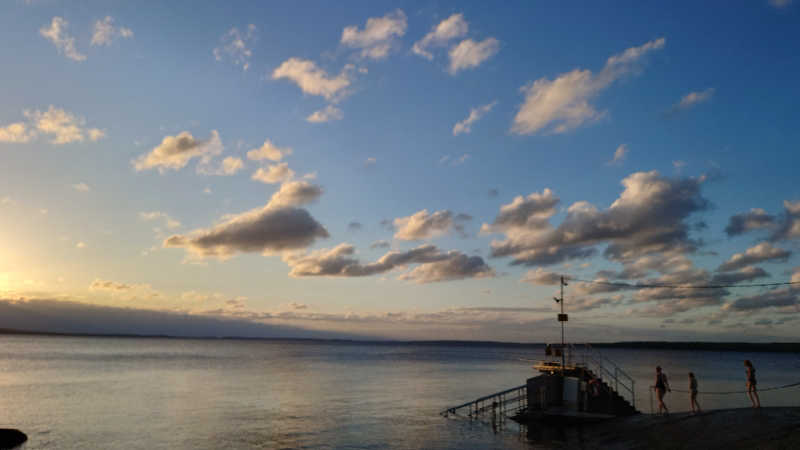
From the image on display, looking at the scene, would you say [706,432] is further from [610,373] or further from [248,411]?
[610,373]

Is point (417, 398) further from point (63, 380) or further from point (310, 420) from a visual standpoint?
point (63, 380)

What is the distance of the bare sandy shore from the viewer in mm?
22891

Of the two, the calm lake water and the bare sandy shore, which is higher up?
the bare sandy shore

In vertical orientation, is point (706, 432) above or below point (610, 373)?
above

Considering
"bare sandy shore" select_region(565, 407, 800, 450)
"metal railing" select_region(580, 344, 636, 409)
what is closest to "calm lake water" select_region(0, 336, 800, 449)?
"metal railing" select_region(580, 344, 636, 409)

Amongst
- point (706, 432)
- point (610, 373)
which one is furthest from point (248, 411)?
point (610, 373)

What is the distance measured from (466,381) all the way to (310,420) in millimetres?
48786

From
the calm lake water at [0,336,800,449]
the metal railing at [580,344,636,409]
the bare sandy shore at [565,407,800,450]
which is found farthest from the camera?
the metal railing at [580,344,636,409]

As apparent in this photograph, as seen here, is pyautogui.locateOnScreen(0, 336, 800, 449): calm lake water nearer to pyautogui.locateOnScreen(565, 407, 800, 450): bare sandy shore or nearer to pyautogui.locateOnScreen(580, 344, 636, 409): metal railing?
pyautogui.locateOnScreen(580, 344, 636, 409): metal railing

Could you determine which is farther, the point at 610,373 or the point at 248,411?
the point at 610,373

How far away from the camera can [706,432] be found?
26062mm

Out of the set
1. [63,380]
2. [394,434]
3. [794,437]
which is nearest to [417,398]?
[394,434]

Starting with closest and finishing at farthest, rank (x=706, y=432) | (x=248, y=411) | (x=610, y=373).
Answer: (x=706, y=432) < (x=248, y=411) < (x=610, y=373)

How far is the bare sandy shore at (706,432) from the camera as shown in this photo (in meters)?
22.9
